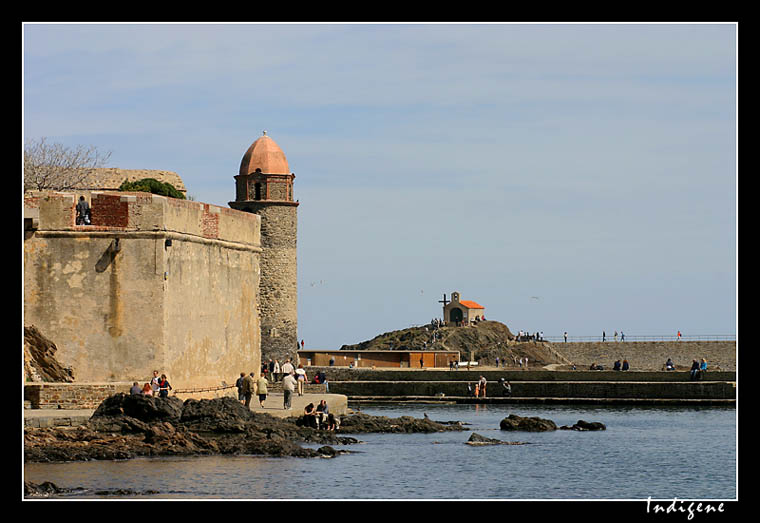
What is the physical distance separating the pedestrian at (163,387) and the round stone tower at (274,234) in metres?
21.4

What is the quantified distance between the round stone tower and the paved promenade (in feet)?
48.7

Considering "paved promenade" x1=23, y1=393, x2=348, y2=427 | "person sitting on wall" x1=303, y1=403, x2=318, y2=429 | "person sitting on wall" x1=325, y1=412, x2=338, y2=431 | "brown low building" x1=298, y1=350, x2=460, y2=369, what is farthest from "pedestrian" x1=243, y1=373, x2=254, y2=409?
"brown low building" x1=298, y1=350, x2=460, y2=369

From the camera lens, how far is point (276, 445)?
20406mm

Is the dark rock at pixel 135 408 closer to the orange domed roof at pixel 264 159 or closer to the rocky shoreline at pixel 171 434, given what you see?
the rocky shoreline at pixel 171 434

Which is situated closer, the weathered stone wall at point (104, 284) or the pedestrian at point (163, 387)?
the pedestrian at point (163, 387)

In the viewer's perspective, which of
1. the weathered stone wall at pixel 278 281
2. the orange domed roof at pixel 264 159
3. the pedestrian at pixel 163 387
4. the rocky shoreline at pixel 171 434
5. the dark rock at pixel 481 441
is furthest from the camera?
the orange domed roof at pixel 264 159

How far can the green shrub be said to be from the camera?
3288 centimetres

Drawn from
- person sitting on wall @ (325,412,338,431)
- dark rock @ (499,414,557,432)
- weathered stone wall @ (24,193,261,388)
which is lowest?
dark rock @ (499,414,557,432)

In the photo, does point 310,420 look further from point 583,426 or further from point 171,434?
point 583,426

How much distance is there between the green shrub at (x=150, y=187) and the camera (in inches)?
1294

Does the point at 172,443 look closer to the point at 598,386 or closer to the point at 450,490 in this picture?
the point at 450,490

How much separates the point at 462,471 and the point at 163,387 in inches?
235

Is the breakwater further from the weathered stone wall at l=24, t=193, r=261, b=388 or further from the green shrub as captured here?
the weathered stone wall at l=24, t=193, r=261, b=388

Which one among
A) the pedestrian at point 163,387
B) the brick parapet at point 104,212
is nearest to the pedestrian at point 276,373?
the brick parapet at point 104,212
